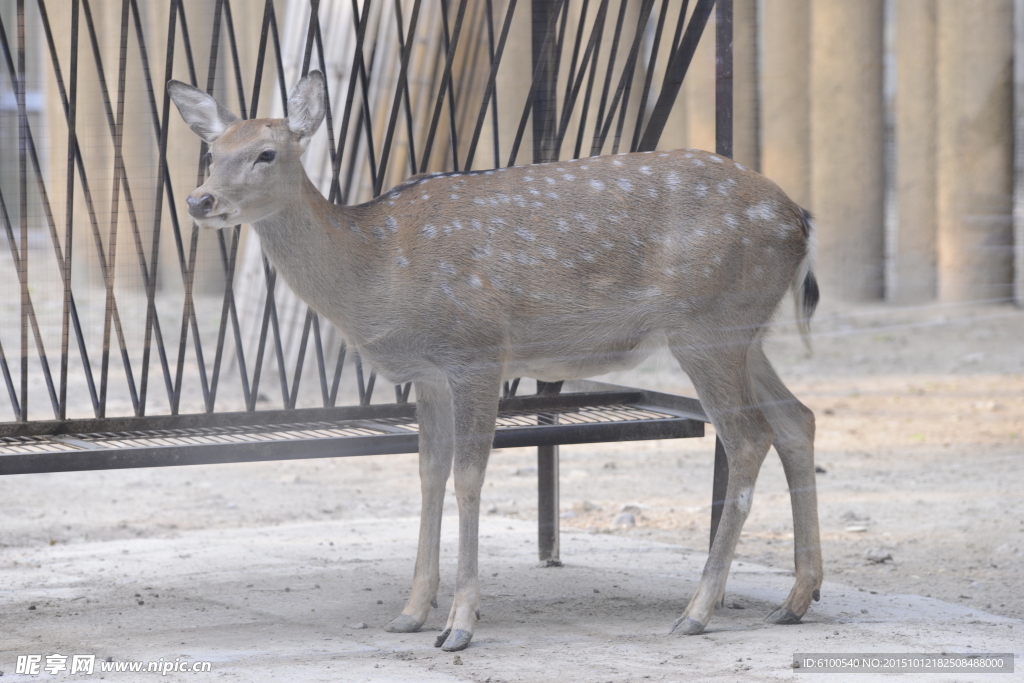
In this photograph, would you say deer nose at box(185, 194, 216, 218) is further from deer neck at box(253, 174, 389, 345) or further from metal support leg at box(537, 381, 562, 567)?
Answer: metal support leg at box(537, 381, 562, 567)

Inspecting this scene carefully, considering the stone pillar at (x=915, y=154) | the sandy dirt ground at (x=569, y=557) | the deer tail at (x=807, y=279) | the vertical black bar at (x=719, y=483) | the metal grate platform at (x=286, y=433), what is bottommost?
the sandy dirt ground at (x=569, y=557)

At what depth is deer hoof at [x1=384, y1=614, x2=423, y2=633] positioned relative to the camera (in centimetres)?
360

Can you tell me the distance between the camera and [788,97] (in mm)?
3887

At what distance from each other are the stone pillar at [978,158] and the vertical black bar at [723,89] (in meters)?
1.07

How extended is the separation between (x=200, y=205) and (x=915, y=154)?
81.2 inches

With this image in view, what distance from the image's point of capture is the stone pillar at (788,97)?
4.09m

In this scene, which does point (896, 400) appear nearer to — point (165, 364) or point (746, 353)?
point (746, 353)

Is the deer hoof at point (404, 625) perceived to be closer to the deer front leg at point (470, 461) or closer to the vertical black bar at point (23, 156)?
the deer front leg at point (470, 461)

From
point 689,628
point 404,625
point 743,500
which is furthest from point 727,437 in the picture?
point 404,625

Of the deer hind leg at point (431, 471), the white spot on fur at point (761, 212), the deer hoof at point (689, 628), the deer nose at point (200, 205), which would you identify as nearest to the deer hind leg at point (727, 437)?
the deer hoof at point (689, 628)

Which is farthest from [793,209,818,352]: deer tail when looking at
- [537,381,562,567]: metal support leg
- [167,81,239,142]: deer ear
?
[167,81,239,142]: deer ear

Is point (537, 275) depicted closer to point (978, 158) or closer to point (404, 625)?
point (404, 625)

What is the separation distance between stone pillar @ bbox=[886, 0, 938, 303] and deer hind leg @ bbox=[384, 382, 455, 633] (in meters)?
1.38

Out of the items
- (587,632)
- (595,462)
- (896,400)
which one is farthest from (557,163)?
(896,400)
